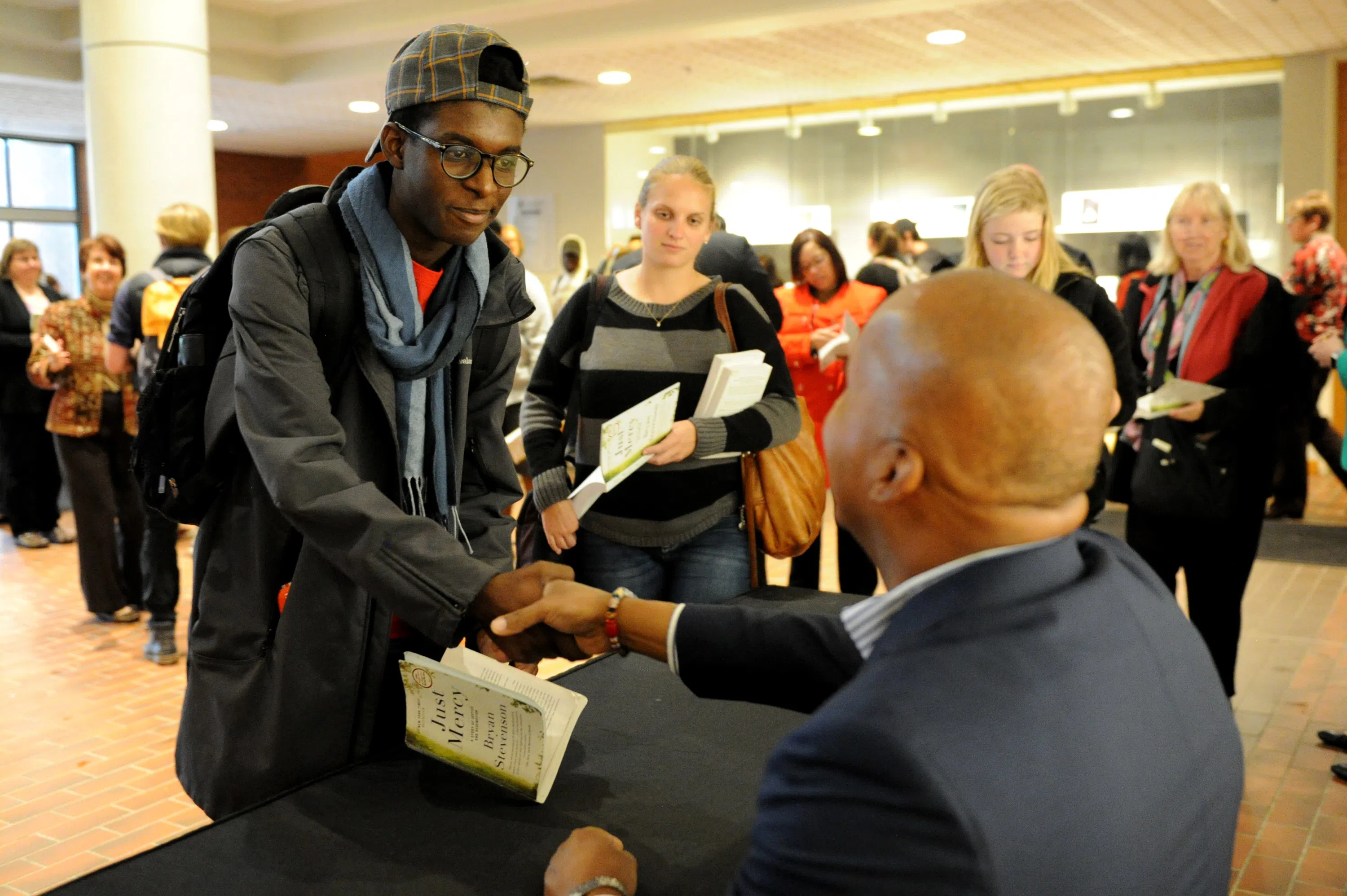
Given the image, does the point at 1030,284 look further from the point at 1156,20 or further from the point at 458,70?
the point at 1156,20

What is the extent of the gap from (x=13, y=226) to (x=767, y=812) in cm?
1790

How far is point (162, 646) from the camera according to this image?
5180 mm

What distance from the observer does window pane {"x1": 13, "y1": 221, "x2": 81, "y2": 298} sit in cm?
1619

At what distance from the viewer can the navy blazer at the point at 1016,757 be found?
2.76 feet

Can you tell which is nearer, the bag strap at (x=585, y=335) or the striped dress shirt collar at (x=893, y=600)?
the striped dress shirt collar at (x=893, y=600)

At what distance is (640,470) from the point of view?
2863 millimetres

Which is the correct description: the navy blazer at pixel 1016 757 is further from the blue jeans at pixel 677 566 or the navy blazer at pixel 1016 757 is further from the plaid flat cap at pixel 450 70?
the blue jeans at pixel 677 566

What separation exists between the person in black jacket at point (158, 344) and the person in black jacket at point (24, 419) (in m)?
2.56

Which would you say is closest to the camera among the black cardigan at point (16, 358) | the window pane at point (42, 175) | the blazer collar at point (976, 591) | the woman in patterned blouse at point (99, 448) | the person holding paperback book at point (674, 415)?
the blazer collar at point (976, 591)

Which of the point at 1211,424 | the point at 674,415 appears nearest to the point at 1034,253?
the point at 1211,424

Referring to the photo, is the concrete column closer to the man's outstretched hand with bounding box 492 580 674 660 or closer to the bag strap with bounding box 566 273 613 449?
the bag strap with bounding box 566 273 613 449

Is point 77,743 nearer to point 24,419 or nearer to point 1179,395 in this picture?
point 1179,395

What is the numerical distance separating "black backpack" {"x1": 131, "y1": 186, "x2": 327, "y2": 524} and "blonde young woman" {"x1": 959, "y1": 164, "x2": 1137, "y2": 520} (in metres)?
2.02

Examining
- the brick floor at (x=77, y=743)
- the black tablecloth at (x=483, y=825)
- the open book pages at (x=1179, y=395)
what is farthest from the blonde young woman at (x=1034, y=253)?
the brick floor at (x=77, y=743)
